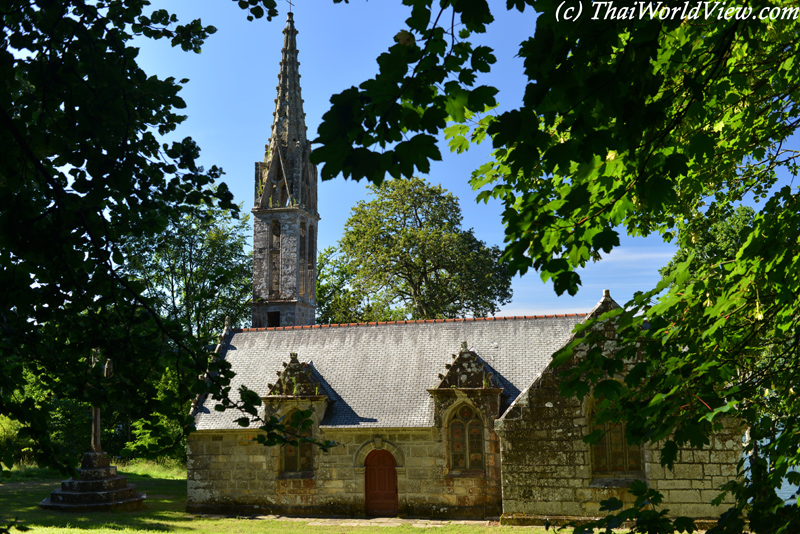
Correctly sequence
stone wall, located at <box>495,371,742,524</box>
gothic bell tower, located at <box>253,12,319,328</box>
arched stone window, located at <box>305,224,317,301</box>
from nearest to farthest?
stone wall, located at <box>495,371,742,524</box> < gothic bell tower, located at <box>253,12,319,328</box> < arched stone window, located at <box>305,224,317,301</box>

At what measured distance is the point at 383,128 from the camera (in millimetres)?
2727

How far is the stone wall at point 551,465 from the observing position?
52.1 feet

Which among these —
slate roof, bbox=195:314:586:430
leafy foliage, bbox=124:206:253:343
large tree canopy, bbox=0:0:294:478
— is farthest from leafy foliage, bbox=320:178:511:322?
large tree canopy, bbox=0:0:294:478

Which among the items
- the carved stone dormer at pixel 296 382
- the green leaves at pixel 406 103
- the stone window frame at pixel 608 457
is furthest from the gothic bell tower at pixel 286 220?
the green leaves at pixel 406 103

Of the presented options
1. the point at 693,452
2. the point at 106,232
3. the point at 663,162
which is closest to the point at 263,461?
the point at 693,452

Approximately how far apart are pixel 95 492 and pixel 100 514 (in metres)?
0.89

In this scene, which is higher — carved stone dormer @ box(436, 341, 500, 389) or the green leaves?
the green leaves

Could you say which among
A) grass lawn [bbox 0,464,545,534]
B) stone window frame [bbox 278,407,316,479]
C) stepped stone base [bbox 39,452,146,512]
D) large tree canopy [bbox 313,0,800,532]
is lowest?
grass lawn [bbox 0,464,545,534]

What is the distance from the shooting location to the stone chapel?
16.1 m

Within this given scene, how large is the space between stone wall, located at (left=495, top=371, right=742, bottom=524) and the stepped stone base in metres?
11.1

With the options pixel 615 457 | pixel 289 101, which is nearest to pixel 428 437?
pixel 615 457

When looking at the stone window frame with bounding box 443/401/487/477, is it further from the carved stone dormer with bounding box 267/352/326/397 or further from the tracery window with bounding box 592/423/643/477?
the carved stone dormer with bounding box 267/352/326/397

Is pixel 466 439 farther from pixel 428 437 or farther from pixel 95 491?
pixel 95 491

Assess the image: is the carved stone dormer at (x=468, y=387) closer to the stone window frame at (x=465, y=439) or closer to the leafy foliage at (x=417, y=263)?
the stone window frame at (x=465, y=439)
